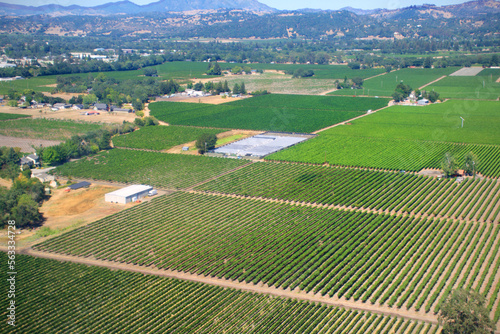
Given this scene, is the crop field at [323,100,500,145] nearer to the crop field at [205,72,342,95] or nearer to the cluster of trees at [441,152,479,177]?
the cluster of trees at [441,152,479,177]

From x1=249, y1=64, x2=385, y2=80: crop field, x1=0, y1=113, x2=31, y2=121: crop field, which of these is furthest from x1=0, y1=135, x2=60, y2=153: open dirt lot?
x1=249, y1=64, x2=385, y2=80: crop field

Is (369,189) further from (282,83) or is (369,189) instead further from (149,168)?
(282,83)

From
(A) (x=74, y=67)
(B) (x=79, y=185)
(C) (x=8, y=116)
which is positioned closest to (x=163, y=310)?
(B) (x=79, y=185)

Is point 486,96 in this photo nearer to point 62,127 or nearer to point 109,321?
point 62,127

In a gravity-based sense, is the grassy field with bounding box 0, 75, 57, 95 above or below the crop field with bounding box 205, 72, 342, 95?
above

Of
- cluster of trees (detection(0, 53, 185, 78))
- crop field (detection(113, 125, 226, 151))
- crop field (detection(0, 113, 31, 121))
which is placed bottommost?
crop field (detection(113, 125, 226, 151))

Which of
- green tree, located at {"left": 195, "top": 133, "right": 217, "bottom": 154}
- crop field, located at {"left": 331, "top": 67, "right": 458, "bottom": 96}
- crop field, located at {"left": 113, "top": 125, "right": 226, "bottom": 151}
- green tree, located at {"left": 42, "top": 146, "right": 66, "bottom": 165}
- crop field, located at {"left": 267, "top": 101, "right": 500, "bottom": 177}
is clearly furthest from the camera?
crop field, located at {"left": 331, "top": 67, "right": 458, "bottom": 96}
